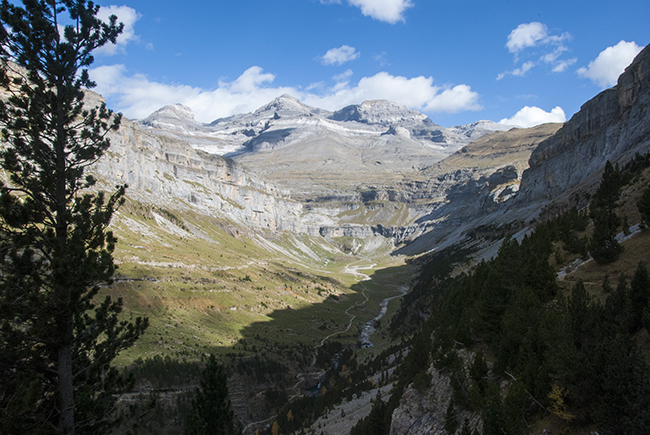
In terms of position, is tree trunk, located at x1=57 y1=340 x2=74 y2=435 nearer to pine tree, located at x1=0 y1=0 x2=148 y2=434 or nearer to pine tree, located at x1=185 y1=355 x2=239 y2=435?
pine tree, located at x1=0 y1=0 x2=148 y2=434

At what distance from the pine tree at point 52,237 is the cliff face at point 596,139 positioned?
312 ft

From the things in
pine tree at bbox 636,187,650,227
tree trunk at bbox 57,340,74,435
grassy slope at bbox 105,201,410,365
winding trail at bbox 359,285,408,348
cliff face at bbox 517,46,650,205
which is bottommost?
winding trail at bbox 359,285,408,348

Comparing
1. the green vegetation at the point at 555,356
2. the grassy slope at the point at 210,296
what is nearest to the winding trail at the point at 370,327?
the grassy slope at the point at 210,296

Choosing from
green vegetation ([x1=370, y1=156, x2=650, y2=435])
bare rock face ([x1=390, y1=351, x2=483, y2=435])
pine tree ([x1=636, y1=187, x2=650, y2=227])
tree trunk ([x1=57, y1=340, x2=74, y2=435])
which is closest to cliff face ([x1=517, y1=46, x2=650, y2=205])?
pine tree ([x1=636, y1=187, x2=650, y2=227])

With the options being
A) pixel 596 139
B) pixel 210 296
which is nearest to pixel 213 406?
pixel 210 296

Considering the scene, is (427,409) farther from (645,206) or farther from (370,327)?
(370,327)

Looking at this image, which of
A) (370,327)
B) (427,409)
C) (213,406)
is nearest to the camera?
(427,409)

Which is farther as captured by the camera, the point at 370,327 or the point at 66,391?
the point at 370,327

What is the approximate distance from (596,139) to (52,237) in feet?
525

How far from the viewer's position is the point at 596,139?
415ft

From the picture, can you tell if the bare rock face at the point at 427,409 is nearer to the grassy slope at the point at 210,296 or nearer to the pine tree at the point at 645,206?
the pine tree at the point at 645,206

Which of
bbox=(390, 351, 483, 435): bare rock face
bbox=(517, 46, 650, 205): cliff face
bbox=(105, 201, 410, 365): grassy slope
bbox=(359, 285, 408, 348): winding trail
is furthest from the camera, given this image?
bbox=(517, 46, 650, 205): cliff face

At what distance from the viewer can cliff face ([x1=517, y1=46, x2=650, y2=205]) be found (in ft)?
319

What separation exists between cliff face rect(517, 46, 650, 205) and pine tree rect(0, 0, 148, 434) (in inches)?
3744
